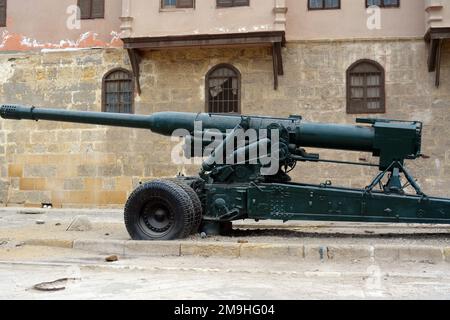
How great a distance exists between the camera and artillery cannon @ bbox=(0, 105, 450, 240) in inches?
315

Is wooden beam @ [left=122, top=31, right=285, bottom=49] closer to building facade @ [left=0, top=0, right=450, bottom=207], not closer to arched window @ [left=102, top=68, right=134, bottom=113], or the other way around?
building facade @ [left=0, top=0, right=450, bottom=207]

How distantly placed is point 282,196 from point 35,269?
3518 mm

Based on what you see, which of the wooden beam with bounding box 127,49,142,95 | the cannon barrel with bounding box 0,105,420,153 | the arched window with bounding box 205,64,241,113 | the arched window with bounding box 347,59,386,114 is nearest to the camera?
the cannon barrel with bounding box 0,105,420,153

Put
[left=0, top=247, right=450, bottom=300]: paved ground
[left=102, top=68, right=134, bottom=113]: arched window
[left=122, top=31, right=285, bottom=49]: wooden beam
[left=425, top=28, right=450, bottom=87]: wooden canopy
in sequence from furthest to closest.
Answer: [left=102, top=68, right=134, bottom=113]: arched window
[left=122, top=31, right=285, bottom=49]: wooden beam
[left=425, top=28, right=450, bottom=87]: wooden canopy
[left=0, top=247, right=450, bottom=300]: paved ground

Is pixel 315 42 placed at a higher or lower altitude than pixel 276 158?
higher

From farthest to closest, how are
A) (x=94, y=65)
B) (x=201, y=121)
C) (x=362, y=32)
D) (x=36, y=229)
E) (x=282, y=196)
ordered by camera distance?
(x=94, y=65)
(x=362, y=32)
(x=36, y=229)
(x=201, y=121)
(x=282, y=196)

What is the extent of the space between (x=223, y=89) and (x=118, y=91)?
125 inches

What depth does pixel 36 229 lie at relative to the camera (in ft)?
33.8

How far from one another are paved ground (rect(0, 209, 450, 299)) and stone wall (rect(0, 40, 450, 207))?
21.7 ft

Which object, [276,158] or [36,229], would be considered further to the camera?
[36,229]

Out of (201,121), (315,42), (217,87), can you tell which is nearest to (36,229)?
(201,121)

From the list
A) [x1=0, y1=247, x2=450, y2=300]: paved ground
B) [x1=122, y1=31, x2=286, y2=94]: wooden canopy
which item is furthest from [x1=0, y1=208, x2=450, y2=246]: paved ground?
[x1=122, y1=31, x2=286, y2=94]: wooden canopy

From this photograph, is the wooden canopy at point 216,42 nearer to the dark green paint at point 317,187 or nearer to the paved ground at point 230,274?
the dark green paint at point 317,187

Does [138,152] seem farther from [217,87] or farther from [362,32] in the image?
[362,32]
